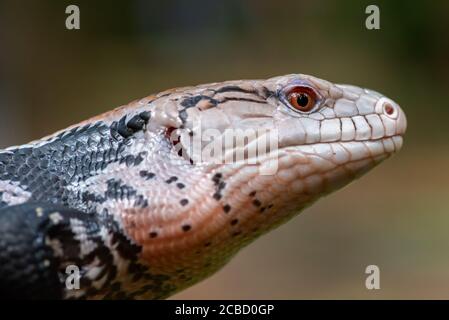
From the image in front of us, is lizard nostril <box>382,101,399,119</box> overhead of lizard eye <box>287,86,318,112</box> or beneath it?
beneath

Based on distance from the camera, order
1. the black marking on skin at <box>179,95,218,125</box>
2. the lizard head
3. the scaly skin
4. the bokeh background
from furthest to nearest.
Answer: the bokeh background
the black marking on skin at <box>179,95,218,125</box>
the lizard head
the scaly skin

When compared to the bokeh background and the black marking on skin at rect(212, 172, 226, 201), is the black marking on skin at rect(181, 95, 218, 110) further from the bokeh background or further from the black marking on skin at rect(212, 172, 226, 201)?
the bokeh background

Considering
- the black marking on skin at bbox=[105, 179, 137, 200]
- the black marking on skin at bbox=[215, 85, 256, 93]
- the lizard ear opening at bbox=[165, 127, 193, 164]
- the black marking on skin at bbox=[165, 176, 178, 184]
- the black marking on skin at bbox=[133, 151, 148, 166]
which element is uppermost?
the black marking on skin at bbox=[215, 85, 256, 93]

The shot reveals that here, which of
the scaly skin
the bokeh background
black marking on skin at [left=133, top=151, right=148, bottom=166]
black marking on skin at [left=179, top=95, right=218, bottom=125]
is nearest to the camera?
the scaly skin

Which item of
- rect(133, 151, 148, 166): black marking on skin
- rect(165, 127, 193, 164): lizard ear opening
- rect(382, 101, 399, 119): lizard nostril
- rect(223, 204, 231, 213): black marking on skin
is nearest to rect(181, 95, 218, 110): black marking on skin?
rect(165, 127, 193, 164): lizard ear opening

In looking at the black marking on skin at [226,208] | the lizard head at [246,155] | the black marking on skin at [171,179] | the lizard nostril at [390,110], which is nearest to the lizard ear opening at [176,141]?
the lizard head at [246,155]

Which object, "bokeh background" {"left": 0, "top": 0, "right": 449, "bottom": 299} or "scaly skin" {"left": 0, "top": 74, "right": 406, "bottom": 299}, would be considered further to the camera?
"bokeh background" {"left": 0, "top": 0, "right": 449, "bottom": 299}
